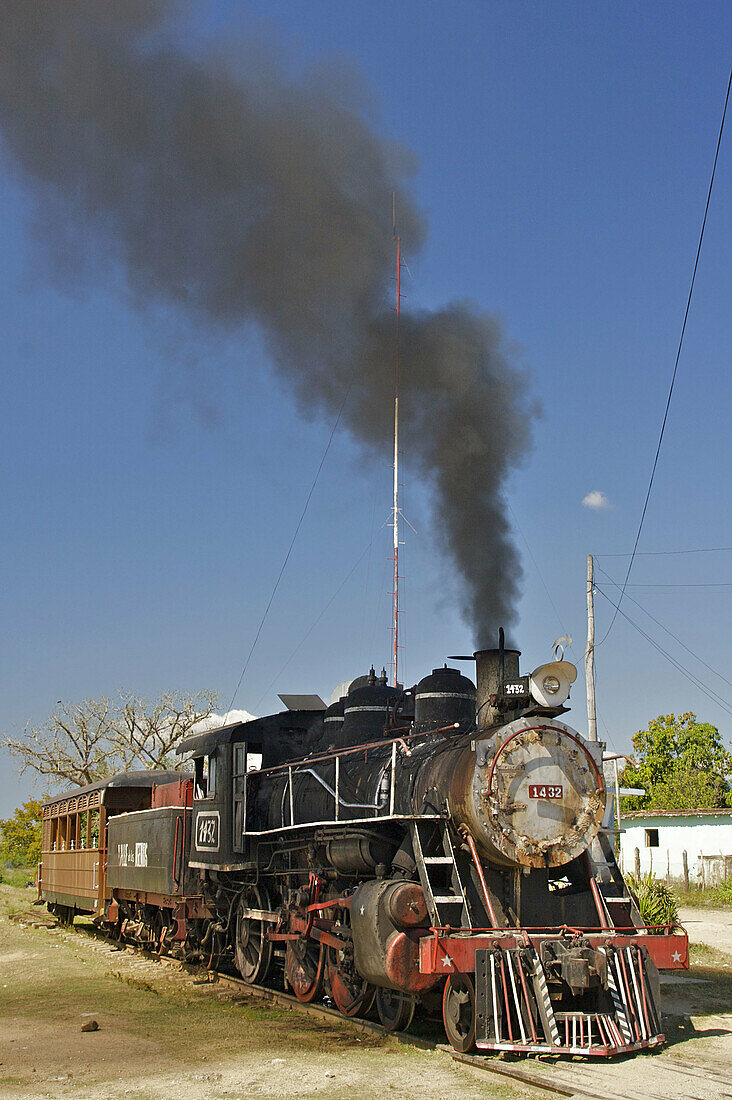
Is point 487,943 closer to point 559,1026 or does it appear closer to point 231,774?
point 559,1026

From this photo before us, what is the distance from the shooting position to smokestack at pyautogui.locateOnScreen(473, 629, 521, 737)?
915 cm

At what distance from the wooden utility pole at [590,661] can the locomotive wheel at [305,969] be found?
10.4 meters

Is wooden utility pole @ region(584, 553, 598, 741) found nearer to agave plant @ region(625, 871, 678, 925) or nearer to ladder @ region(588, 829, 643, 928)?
agave plant @ region(625, 871, 678, 925)

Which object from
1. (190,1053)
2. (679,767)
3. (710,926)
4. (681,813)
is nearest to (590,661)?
(710,926)

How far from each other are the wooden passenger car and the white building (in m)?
14.0

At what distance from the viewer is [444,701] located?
1031cm

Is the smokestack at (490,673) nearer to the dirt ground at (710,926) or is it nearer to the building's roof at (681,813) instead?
the dirt ground at (710,926)

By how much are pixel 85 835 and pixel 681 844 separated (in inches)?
684

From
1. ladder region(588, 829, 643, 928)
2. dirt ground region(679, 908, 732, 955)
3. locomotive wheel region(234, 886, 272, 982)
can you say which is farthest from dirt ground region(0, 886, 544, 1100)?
dirt ground region(679, 908, 732, 955)

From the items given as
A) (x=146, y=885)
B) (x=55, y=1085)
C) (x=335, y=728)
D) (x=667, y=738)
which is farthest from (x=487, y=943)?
(x=667, y=738)

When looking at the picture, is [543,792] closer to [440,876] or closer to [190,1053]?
[440,876]

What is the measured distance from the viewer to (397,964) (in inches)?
320

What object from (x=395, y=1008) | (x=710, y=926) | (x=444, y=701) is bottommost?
(x=710, y=926)

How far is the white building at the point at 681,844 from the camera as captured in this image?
28.1m
